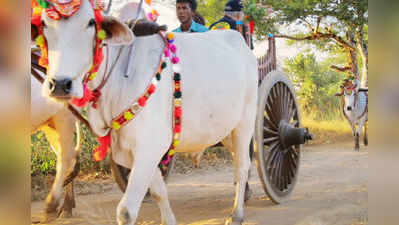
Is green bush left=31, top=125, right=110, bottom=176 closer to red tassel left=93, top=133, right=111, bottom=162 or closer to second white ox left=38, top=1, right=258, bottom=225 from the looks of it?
second white ox left=38, top=1, right=258, bottom=225

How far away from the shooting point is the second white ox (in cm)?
243

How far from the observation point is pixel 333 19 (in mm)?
17266

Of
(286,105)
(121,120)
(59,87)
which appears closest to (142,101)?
(121,120)

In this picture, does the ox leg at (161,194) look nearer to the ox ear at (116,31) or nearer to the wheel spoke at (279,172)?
the ox ear at (116,31)

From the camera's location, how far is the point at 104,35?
2.64m

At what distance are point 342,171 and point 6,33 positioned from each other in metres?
6.96

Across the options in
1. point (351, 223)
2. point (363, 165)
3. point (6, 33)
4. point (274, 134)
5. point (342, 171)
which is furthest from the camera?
point (363, 165)

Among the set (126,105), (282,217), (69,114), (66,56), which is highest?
(66,56)

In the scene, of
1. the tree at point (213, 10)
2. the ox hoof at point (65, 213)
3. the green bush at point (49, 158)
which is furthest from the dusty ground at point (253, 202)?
the tree at point (213, 10)

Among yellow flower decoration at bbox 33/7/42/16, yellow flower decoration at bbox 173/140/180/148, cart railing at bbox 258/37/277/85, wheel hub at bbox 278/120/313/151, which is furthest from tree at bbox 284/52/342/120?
yellow flower decoration at bbox 33/7/42/16

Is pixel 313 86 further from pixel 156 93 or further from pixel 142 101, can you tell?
pixel 142 101

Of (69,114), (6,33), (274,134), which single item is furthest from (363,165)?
(6,33)

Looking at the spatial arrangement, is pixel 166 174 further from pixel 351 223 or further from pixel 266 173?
pixel 351 223

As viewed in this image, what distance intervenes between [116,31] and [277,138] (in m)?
2.76
